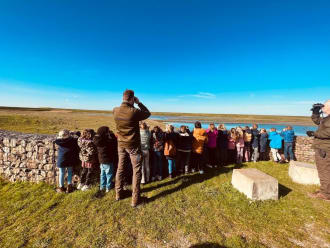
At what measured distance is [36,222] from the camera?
3.67 meters

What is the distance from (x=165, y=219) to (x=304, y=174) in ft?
19.6

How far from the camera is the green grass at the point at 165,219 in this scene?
3.10m

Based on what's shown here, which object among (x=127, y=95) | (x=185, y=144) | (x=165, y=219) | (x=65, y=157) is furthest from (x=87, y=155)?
(x=185, y=144)

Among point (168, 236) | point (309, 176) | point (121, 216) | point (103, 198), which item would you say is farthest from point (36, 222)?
point (309, 176)

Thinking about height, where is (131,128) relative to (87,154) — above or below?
above

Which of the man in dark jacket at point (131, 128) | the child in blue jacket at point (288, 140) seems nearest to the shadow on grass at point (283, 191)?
the child in blue jacket at point (288, 140)

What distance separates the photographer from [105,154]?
15.9 ft

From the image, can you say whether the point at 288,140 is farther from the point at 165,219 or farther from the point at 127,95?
the point at 127,95

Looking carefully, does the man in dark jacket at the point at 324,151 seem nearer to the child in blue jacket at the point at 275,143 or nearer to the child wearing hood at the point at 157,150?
the child in blue jacket at the point at 275,143

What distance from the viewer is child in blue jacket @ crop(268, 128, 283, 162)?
848 cm

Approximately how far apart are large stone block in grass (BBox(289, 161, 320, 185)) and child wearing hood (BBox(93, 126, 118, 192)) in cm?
747

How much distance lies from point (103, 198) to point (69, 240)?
1.46m

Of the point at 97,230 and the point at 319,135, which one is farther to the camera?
the point at 319,135

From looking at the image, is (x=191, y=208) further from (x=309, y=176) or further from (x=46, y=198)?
(x=309, y=176)
